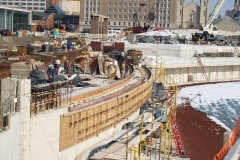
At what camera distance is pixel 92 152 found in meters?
12.0

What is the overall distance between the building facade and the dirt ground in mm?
70749

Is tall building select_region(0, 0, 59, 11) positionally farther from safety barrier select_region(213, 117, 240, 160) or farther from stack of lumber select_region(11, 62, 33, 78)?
safety barrier select_region(213, 117, 240, 160)

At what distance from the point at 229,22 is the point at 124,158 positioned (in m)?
78.5

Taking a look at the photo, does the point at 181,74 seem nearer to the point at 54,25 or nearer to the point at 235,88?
the point at 235,88

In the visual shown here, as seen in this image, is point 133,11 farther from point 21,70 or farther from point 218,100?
point 21,70

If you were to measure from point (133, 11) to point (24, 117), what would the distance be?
87.2 metres

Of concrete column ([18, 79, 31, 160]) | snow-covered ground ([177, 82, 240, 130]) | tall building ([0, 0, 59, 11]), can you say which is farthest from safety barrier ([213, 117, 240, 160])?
tall building ([0, 0, 59, 11])

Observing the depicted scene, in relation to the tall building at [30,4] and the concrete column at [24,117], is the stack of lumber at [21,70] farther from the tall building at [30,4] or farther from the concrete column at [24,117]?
the tall building at [30,4]

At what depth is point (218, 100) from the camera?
29.1m

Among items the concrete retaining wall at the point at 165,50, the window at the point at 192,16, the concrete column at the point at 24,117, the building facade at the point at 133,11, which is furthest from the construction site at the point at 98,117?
the window at the point at 192,16

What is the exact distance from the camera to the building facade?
9438cm

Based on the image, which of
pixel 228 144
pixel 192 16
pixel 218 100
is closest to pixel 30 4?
pixel 192 16

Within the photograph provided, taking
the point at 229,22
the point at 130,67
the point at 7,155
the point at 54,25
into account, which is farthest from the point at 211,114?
the point at 229,22

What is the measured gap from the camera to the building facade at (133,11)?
3716 inches
